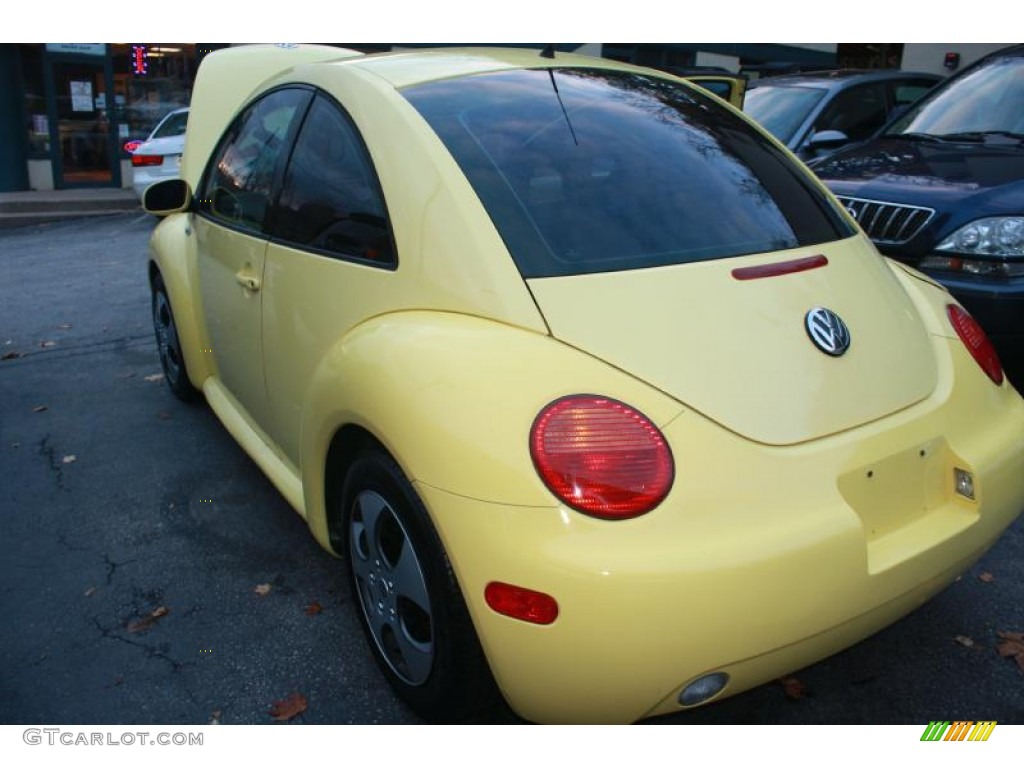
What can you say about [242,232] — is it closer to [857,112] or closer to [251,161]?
[251,161]

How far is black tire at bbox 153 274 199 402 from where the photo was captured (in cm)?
457

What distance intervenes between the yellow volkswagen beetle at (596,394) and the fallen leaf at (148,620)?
58 centimetres

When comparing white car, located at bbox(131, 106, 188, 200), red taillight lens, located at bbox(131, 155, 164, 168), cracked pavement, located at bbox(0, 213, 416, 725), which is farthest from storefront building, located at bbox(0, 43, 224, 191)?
cracked pavement, located at bbox(0, 213, 416, 725)

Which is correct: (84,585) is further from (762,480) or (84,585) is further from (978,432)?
(978,432)

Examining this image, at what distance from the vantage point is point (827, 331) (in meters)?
2.17

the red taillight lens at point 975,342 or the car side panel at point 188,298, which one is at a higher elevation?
the red taillight lens at point 975,342

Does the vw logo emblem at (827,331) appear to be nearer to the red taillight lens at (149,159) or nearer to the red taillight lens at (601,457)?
the red taillight lens at (601,457)

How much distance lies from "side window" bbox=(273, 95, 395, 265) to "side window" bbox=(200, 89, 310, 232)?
0.17m

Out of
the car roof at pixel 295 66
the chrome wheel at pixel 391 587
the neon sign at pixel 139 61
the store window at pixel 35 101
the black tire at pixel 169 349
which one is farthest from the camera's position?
the neon sign at pixel 139 61

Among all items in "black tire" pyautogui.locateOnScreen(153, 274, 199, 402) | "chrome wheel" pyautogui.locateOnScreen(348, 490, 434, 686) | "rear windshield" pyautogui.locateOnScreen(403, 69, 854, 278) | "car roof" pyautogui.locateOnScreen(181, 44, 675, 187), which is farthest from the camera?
"black tire" pyautogui.locateOnScreen(153, 274, 199, 402)

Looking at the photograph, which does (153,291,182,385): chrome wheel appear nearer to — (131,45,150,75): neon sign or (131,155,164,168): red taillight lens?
(131,155,164,168): red taillight lens

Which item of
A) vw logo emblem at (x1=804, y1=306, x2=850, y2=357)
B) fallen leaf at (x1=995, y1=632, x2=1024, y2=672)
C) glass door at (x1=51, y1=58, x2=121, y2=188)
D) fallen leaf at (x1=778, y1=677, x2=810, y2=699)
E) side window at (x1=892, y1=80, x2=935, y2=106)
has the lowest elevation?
glass door at (x1=51, y1=58, x2=121, y2=188)

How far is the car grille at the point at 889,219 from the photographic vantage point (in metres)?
4.30

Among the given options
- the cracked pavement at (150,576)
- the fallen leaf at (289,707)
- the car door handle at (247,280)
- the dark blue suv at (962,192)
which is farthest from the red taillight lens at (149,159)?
the fallen leaf at (289,707)
